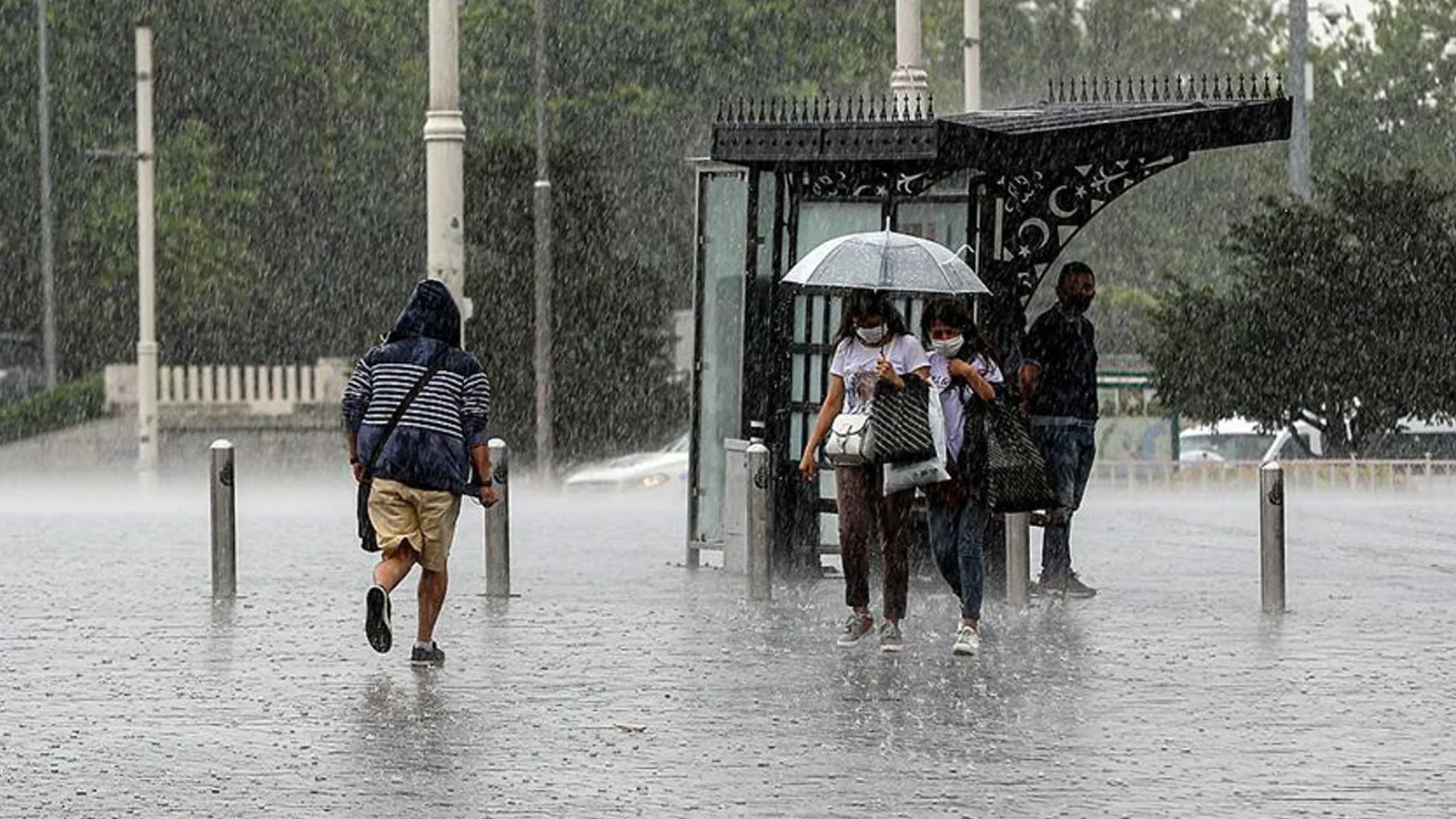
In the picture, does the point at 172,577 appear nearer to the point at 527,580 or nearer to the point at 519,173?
the point at 527,580

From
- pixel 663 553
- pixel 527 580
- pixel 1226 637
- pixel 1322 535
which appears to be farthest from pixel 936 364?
pixel 1322 535

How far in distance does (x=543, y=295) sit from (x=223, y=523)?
1209 inches

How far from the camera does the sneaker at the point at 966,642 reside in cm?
1491

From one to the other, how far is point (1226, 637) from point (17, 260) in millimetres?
55443

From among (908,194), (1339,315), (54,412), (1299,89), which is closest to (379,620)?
(908,194)

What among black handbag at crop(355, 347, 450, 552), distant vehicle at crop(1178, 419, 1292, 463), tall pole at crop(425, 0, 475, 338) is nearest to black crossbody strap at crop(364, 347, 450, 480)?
black handbag at crop(355, 347, 450, 552)

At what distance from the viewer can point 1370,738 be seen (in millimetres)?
11891

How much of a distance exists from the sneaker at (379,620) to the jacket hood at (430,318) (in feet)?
3.45

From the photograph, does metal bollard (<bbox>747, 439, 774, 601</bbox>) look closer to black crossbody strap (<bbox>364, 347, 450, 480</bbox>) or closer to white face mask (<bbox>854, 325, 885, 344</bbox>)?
white face mask (<bbox>854, 325, 885, 344</bbox>)

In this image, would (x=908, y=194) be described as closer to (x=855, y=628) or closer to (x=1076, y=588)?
(x=1076, y=588)

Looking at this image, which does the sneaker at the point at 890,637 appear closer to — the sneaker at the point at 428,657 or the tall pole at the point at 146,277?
the sneaker at the point at 428,657

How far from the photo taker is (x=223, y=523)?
19.2m

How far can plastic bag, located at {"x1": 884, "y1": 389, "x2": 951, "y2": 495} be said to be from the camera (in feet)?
49.8

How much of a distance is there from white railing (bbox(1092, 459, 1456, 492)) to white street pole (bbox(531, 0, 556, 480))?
40.7 feet
